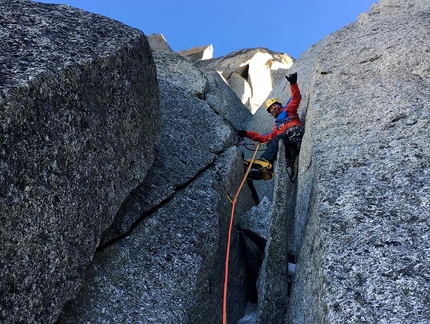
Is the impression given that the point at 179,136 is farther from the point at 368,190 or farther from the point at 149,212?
the point at 368,190

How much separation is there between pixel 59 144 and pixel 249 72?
2376cm

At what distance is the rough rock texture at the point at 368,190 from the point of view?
4.38 m

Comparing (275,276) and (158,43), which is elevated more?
(158,43)

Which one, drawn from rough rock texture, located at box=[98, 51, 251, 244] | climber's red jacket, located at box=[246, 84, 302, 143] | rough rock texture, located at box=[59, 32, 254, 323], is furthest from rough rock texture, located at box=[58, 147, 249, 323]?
climber's red jacket, located at box=[246, 84, 302, 143]

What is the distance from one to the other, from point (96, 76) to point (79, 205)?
182 cm

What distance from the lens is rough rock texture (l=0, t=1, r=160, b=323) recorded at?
14.2 feet

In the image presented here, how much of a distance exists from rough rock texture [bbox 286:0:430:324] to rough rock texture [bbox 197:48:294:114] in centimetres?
1638

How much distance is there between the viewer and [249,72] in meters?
27.8

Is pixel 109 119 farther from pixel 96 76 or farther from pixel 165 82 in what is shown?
pixel 165 82

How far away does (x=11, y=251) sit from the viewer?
167 inches

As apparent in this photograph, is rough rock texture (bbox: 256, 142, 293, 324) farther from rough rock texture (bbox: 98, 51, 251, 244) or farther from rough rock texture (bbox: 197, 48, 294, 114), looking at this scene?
rough rock texture (bbox: 197, 48, 294, 114)

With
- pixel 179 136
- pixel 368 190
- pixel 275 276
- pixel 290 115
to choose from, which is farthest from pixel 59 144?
Answer: pixel 290 115

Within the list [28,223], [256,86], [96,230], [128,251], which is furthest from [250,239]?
[256,86]

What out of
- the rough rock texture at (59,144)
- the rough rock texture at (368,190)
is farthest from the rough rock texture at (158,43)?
the rough rock texture at (59,144)
